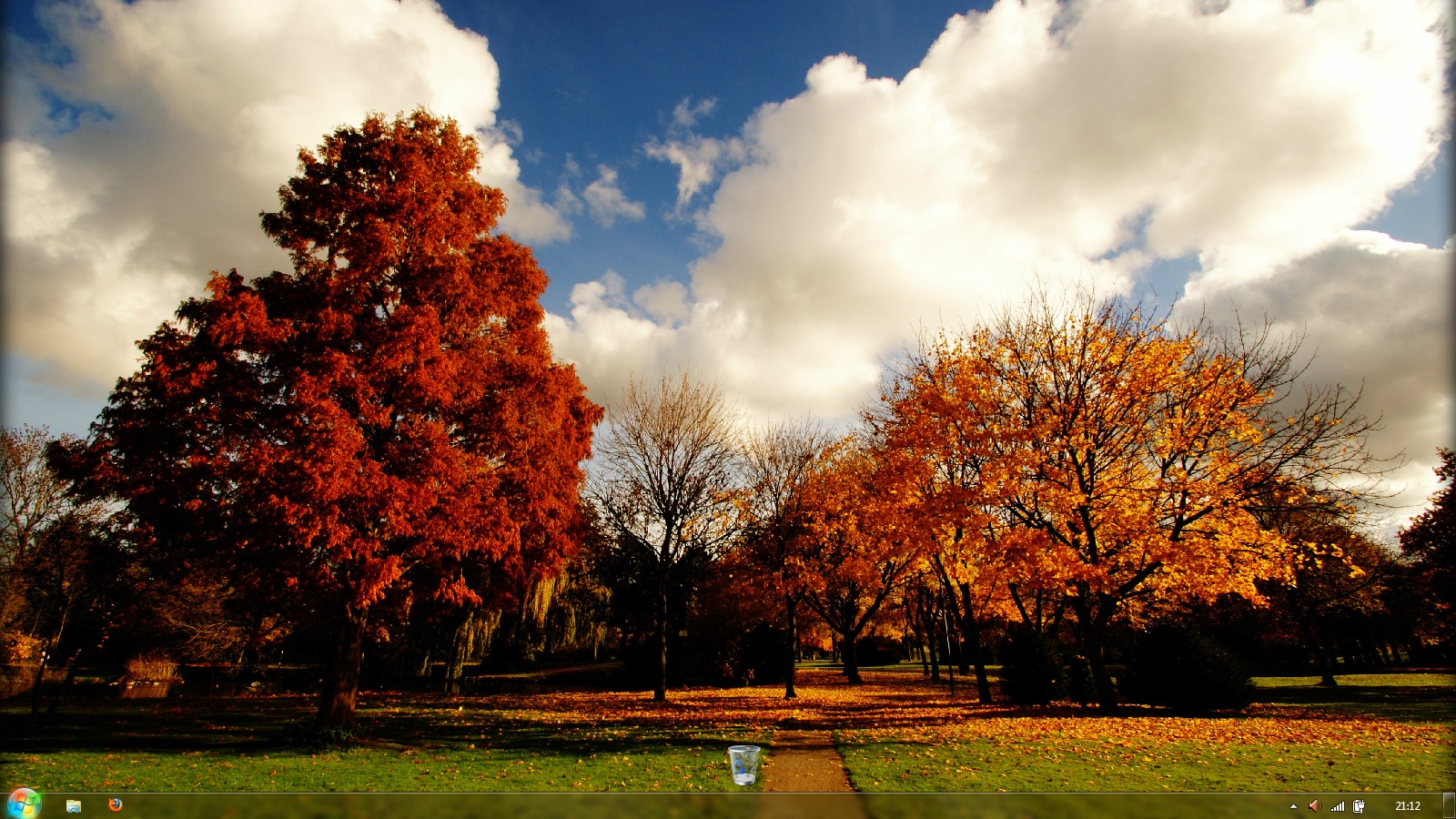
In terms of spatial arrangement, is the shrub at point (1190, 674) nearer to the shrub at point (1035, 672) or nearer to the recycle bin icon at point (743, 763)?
the shrub at point (1035, 672)

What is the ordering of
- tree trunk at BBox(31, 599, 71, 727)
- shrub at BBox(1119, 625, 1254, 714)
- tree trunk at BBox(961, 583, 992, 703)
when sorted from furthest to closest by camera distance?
1. tree trunk at BBox(961, 583, 992, 703)
2. shrub at BBox(1119, 625, 1254, 714)
3. tree trunk at BBox(31, 599, 71, 727)

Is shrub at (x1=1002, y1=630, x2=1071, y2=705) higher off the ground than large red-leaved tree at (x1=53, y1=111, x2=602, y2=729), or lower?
lower

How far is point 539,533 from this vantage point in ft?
47.6

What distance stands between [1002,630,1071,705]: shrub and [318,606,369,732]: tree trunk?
18.4 m

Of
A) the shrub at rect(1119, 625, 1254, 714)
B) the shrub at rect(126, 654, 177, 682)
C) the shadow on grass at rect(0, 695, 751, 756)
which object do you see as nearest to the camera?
the shadow on grass at rect(0, 695, 751, 756)

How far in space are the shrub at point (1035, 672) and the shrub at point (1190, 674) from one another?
2.34m

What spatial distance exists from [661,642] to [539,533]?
9.10 meters

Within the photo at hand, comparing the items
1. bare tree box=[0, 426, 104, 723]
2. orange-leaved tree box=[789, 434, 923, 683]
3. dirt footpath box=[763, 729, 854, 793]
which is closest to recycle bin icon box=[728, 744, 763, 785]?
dirt footpath box=[763, 729, 854, 793]

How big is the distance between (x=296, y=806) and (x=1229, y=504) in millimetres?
19032

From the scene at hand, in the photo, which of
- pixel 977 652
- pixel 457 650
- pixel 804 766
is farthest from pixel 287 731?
pixel 977 652

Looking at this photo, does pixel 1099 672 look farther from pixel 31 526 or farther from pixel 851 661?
pixel 31 526

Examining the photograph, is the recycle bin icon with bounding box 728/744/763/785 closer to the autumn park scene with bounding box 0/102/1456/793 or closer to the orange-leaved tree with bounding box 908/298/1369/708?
the autumn park scene with bounding box 0/102/1456/793

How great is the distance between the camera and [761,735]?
42.8 ft

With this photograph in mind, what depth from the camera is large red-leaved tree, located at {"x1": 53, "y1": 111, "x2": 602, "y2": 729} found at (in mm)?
10438
